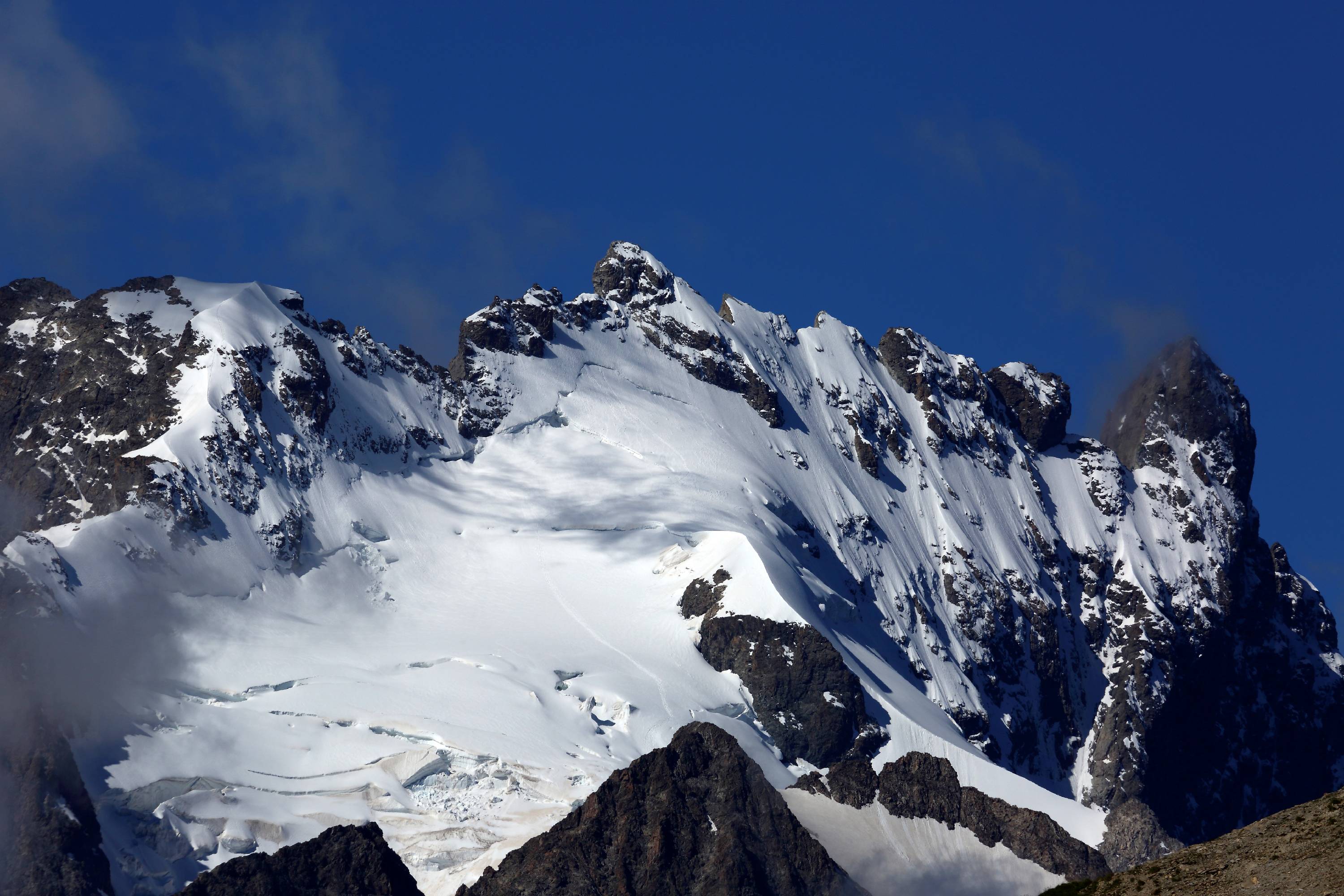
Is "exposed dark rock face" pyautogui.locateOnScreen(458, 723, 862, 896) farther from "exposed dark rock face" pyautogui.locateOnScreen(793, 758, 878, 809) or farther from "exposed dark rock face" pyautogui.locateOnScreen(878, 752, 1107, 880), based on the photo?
"exposed dark rock face" pyautogui.locateOnScreen(878, 752, 1107, 880)

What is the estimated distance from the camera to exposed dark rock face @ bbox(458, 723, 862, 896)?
152 m

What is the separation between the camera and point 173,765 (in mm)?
164250

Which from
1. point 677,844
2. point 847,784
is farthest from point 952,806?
point 677,844

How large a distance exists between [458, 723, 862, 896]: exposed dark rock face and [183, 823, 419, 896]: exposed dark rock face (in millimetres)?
9271

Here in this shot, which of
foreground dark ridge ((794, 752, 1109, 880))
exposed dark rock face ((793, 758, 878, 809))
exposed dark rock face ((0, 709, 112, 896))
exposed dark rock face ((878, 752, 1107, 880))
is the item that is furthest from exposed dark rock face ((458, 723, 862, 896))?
exposed dark rock face ((0, 709, 112, 896))

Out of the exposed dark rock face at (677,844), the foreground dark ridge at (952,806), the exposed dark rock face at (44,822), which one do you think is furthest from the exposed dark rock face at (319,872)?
the foreground dark ridge at (952,806)

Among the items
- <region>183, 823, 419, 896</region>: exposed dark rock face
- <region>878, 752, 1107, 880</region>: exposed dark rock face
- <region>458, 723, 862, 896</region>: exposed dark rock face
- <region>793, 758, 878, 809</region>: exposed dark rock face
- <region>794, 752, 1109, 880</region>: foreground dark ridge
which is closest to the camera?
<region>183, 823, 419, 896</region>: exposed dark rock face

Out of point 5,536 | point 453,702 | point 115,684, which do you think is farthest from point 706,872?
point 5,536

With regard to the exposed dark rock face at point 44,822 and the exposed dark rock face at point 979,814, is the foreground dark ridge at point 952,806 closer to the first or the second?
the exposed dark rock face at point 979,814

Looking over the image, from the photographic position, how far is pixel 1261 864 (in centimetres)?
8138

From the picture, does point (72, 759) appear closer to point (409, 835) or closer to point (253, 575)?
point (409, 835)

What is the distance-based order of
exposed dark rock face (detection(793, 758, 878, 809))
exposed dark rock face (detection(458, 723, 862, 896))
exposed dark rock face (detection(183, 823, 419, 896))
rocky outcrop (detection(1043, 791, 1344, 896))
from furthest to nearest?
exposed dark rock face (detection(793, 758, 878, 809))
exposed dark rock face (detection(458, 723, 862, 896))
exposed dark rock face (detection(183, 823, 419, 896))
rocky outcrop (detection(1043, 791, 1344, 896))

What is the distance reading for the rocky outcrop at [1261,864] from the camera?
79.4 meters

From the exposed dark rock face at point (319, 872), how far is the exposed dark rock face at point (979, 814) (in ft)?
178
